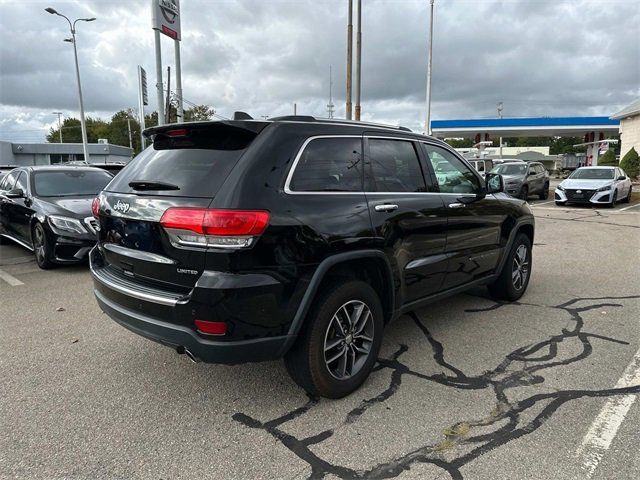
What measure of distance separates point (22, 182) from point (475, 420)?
815 cm

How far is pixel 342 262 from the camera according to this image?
3098mm

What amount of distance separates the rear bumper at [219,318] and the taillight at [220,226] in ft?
0.61

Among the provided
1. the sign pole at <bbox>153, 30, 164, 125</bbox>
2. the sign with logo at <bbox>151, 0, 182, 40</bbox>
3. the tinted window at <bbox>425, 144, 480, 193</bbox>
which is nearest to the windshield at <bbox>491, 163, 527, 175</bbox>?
the sign pole at <bbox>153, 30, 164, 125</bbox>

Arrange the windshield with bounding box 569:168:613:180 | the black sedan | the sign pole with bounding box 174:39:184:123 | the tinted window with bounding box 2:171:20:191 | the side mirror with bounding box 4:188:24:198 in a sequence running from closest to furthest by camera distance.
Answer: the black sedan < the side mirror with bounding box 4:188:24:198 < the tinted window with bounding box 2:171:20:191 < the sign pole with bounding box 174:39:184:123 < the windshield with bounding box 569:168:613:180

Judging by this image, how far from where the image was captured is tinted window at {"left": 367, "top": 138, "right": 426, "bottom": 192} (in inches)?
141

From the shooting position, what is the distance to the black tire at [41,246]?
693 centimetres

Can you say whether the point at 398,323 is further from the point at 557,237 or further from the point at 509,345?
the point at 557,237

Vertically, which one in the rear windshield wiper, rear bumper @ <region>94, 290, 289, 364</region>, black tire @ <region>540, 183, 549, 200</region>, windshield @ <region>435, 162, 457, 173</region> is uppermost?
windshield @ <region>435, 162, 457, 173</region>

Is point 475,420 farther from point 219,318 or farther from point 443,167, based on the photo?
point 443,167

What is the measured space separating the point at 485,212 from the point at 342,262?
2.19 meters

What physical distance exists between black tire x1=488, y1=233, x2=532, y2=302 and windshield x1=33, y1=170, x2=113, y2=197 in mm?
6329

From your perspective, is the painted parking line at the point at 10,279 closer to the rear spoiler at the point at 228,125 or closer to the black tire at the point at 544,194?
the rear spoiler at the point at 228,125

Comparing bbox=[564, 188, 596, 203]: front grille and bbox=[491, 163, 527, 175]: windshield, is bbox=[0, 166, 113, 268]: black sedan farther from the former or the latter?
bbox=[491, 163, 527, 175]: windshield

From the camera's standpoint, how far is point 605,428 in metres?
2.87
